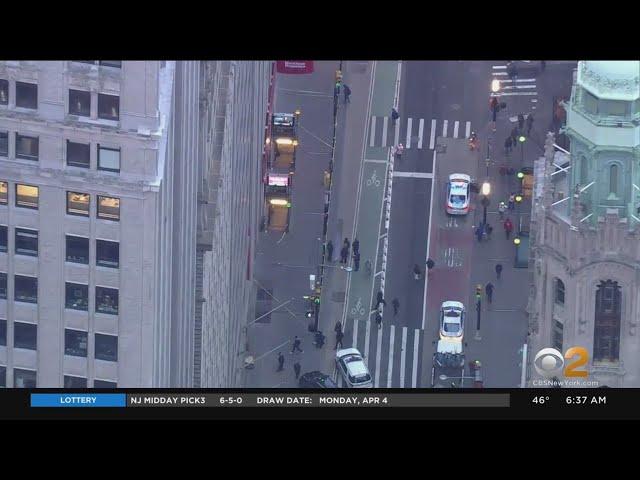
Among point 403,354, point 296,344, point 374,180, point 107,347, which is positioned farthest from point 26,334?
point 374,180

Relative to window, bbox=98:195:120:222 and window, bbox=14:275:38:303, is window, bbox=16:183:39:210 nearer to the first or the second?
window, bbox=98:195:120:222

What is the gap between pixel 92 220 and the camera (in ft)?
193

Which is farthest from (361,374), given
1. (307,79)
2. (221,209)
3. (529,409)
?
(529,409)

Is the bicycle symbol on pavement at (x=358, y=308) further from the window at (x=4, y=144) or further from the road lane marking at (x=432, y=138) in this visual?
the window at (x=4, y=144)

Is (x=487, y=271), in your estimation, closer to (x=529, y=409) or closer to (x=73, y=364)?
(x=73, y=364)

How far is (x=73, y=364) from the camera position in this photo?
59500 mm

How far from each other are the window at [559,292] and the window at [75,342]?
14408 millimetres

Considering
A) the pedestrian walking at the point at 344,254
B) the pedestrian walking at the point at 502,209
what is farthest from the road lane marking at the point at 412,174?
the pedestrian walking at the point at 344,254

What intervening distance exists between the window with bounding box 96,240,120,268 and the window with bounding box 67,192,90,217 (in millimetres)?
715

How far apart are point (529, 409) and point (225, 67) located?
28.5 meters

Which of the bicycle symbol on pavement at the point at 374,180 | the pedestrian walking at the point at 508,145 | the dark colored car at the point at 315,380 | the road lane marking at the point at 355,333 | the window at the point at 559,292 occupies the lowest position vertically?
the dark colored car at the point at 315,380

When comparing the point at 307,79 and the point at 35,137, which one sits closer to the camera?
the point at 35,137

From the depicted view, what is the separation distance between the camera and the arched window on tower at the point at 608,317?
64938 millimetres
